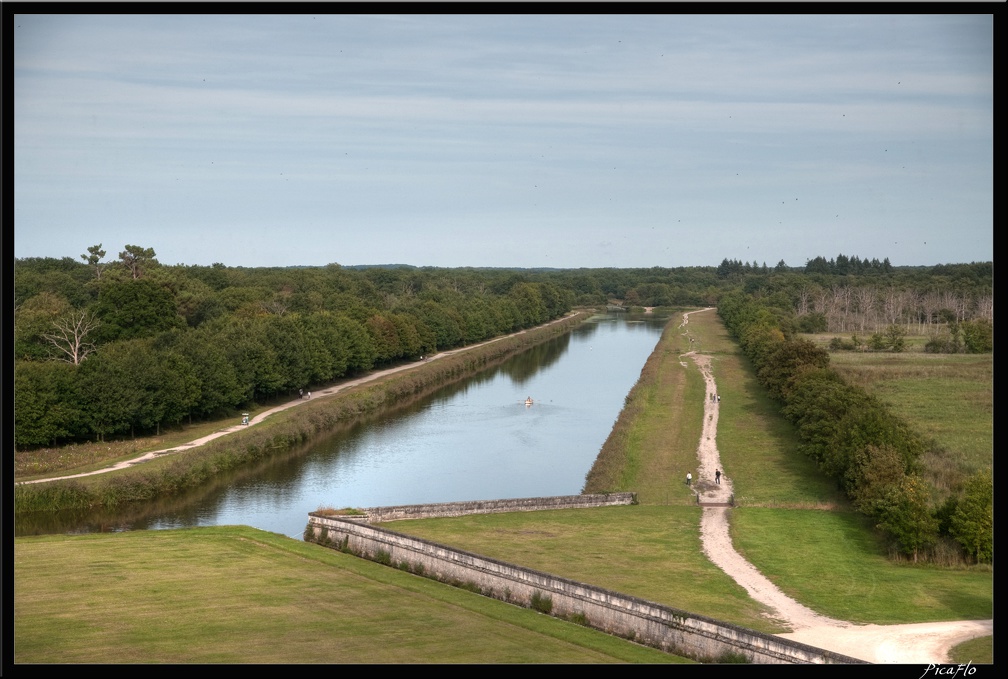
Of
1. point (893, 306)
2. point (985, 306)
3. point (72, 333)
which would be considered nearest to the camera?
point (985, 306)

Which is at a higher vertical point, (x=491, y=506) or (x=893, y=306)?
(x=893, y=306)

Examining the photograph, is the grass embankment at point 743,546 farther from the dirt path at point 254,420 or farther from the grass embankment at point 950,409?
the dirt path at point 254,420

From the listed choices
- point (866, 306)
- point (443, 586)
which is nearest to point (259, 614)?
point (443, 586)

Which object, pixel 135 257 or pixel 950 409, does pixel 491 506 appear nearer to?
pixel 950 409

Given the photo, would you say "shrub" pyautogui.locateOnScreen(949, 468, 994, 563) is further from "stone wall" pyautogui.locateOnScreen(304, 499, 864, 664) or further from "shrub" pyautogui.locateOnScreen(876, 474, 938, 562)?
"stone wall" pyautogui.locateOnScreen(304, 499, 864, 664)

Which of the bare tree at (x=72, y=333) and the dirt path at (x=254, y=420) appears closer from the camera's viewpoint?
the dirt path at (x=254, y=420)

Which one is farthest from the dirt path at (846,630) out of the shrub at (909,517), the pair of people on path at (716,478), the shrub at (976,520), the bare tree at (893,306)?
the bare tree at (893,306)

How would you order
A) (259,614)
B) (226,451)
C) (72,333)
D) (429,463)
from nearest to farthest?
(259,614) → (226,451) → (429,463) → (72,333)
